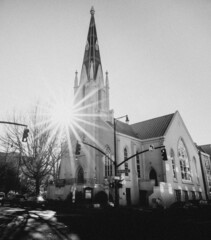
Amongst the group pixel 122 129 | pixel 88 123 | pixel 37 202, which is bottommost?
pixel 37 202

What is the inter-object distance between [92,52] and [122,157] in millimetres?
21750

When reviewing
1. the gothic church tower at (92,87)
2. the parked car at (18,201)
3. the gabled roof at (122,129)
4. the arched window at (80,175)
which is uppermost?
the gothic church tower at (92,87)

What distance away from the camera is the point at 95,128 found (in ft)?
99.3

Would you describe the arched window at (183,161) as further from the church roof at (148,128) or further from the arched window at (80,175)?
the arched window at (80,175)

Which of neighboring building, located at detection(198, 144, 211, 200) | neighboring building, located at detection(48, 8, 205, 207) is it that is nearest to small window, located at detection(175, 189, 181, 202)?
neighboring building, located at detection(48, 8, 205, 207)

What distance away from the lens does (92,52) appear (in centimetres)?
3716

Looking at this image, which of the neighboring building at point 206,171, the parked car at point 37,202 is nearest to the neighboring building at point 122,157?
the neighboring building at point 206,171

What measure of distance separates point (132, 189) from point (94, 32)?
32.4 metres

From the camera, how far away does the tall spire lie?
35438mm

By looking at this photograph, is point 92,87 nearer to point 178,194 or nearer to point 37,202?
point 37,202

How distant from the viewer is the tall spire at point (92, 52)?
116 feet

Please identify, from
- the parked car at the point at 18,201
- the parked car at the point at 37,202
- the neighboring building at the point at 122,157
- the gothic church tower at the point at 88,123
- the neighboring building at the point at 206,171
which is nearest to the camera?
the parked car at the point at 37,202

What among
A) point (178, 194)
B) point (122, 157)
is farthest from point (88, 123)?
point (178, 194)

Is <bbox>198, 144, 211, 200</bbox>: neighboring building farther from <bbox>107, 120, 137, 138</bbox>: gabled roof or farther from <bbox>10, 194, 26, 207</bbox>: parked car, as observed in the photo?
<bbox>10, 194, 26, 207</bbox>: parked car
